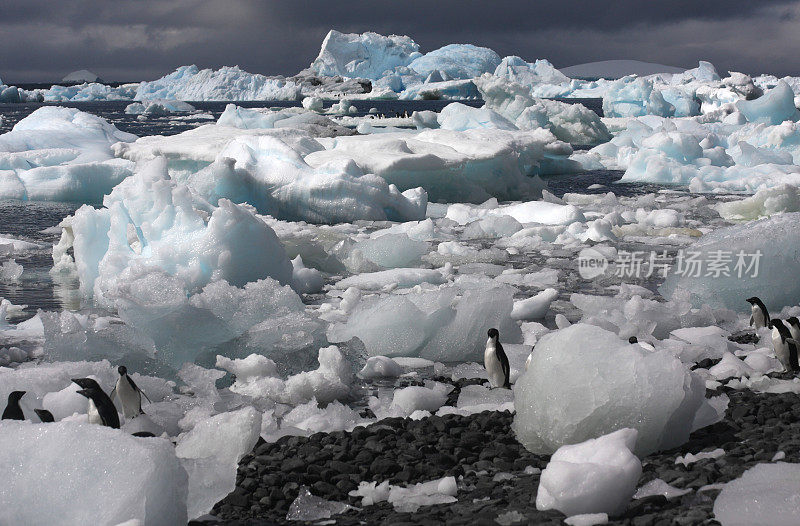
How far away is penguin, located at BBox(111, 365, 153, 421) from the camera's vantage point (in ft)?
→ 15.5

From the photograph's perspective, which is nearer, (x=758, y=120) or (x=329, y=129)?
(x=329, y=129)

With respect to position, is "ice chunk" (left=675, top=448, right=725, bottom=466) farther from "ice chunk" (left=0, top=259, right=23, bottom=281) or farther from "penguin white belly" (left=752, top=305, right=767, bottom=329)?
"ice chunk" (left=0, top=259, right=23, bottom=281)

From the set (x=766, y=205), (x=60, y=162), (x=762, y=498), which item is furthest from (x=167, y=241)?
(x=60, y=162)

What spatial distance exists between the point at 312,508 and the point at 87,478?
3.37 feet

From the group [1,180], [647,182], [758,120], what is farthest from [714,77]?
[1,180]

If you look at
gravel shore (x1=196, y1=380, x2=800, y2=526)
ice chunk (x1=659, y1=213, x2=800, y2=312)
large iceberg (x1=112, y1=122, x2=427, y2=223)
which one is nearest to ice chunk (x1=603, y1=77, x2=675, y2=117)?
large iceberg (x1=112, y1=122, x2=427, y2=223)

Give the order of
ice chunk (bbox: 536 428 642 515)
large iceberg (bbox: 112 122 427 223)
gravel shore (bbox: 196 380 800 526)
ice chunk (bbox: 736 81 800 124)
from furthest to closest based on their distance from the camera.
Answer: ice chunk (bbox: 736 81 800 124)
large iceberg (bbox: 112 122 427 223)
gravel shore (bbox: 196 380 800 526)
ice chunk (bbox: 536 428 642 515)

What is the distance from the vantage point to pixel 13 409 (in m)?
4.40

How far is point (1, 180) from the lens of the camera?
15953mm

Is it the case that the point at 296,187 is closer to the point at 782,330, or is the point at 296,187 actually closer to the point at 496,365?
the point at 496,365

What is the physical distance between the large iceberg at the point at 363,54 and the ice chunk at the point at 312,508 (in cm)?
8171

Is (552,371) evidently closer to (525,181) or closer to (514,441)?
(514,441)

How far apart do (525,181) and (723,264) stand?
8.45 m

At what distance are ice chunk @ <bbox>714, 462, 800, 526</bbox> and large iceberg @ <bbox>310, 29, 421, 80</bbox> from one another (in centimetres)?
8225
